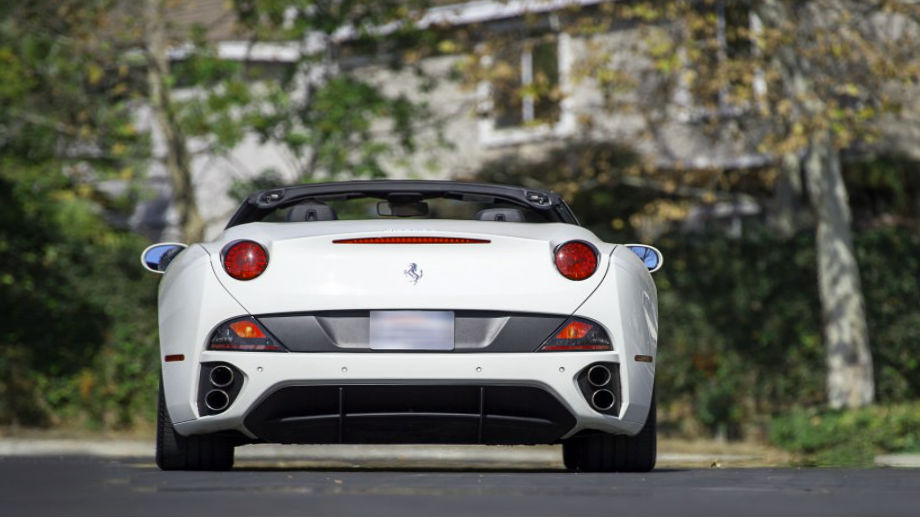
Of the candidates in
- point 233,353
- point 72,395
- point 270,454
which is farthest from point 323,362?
point 72,395

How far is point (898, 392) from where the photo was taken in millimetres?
16031

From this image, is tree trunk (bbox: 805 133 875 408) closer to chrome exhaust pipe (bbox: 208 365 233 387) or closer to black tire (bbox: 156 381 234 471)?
black tire (bbox: 156 381 234 471)

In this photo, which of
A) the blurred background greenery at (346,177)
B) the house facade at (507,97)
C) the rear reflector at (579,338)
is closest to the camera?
the rear reflector at (579,338)

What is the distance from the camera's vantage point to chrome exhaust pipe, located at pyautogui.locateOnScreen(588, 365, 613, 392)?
7098 mm

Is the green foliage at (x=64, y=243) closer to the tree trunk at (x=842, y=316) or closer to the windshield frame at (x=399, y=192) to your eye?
the tree trunk at (x=842, y=316)

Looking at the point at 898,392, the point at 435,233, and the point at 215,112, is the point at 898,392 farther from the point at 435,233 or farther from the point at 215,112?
the point at 435,233

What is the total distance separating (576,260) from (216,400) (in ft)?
5.26

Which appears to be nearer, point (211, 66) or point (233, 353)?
point (233, 353)

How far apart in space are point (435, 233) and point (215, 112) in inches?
448

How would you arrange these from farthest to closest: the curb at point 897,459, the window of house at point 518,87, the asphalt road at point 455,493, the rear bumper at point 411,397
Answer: the window of house at point 518,87, the curb at point 897,459, the rear bumper at point 411,397, the asphalt road at point 455,493

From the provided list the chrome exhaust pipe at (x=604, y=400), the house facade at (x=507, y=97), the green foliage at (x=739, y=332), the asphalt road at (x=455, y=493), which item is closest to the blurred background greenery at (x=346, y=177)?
the green foliage at (x=739, y=332)

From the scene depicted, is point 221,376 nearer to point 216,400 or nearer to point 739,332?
point 216,400

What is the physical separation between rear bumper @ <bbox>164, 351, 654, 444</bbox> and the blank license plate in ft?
0.17

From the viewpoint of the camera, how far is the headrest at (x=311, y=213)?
7648 millimetres
